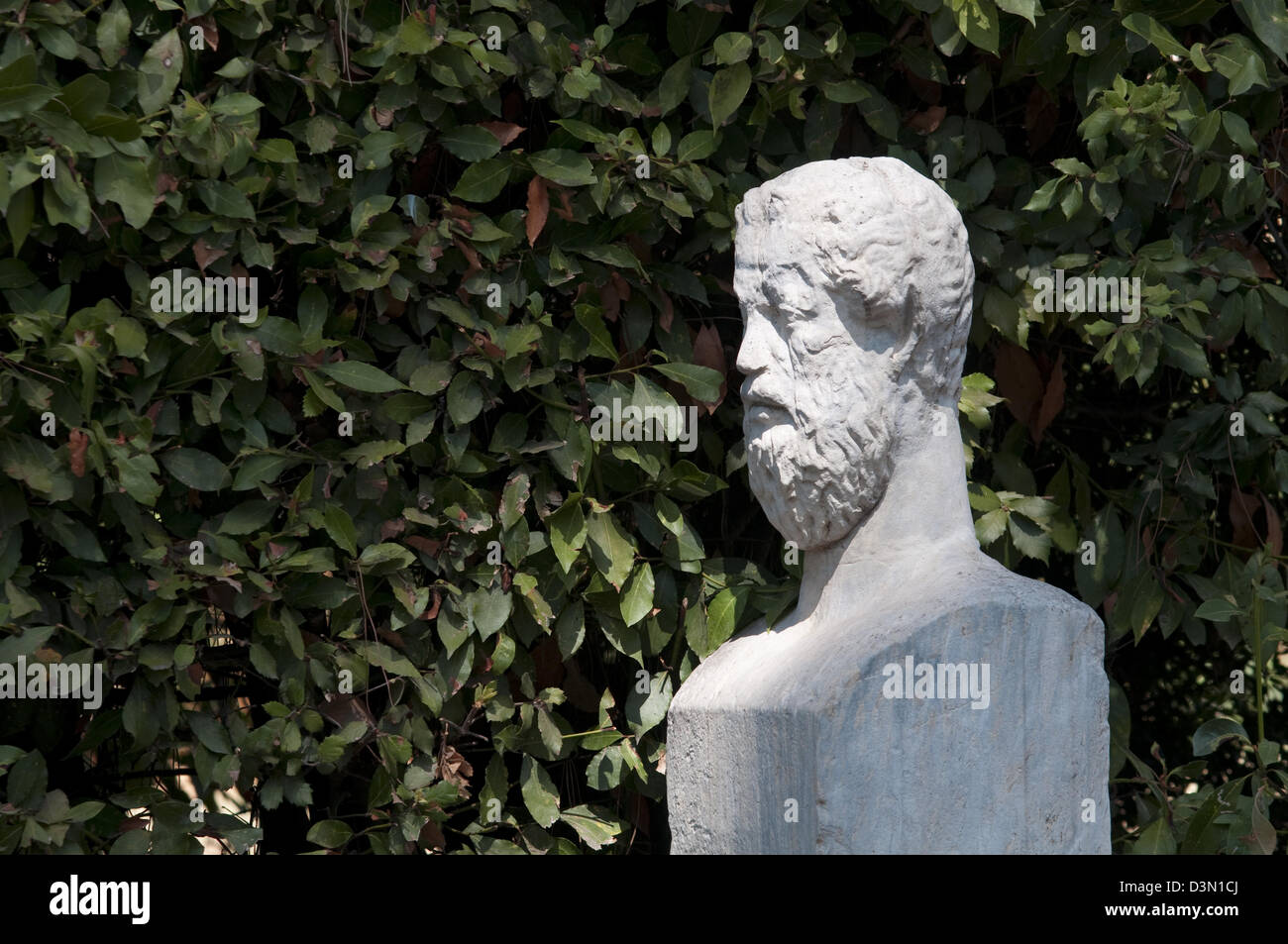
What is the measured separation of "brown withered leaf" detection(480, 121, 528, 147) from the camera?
3611 mm

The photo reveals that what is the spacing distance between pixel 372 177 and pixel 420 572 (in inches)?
36.4

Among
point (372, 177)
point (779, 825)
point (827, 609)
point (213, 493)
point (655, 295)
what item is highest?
point (372, 177)

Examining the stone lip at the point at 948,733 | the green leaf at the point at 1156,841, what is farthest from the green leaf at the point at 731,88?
the green leaf at the point at 1156,841

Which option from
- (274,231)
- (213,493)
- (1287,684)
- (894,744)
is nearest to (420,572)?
(213,493)

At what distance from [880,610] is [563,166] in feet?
5.02

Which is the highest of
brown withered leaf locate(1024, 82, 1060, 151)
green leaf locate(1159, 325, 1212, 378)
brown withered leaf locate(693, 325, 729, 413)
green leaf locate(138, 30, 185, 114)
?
brown withered leaf locate(1024, 82, 1060, 151)

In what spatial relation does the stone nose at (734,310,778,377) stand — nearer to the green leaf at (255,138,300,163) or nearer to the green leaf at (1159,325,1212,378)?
the green leaf at (255,138,300,163)

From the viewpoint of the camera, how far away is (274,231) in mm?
3615

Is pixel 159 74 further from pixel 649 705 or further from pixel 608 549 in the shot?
pixel 649 705

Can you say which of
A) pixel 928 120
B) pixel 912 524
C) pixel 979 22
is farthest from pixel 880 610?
pixel 928 120

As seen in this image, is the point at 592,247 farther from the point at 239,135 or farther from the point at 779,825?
the point at 779,825

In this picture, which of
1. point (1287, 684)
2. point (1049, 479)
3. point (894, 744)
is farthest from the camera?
point (1287, 684)

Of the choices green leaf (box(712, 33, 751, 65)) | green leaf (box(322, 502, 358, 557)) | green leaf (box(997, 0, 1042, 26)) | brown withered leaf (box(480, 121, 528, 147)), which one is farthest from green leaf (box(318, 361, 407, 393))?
green leaf (box(997, 0, 1042, 26))

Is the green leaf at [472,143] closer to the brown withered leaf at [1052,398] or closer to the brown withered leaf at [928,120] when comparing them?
the brown withered leaf at [928,120]
